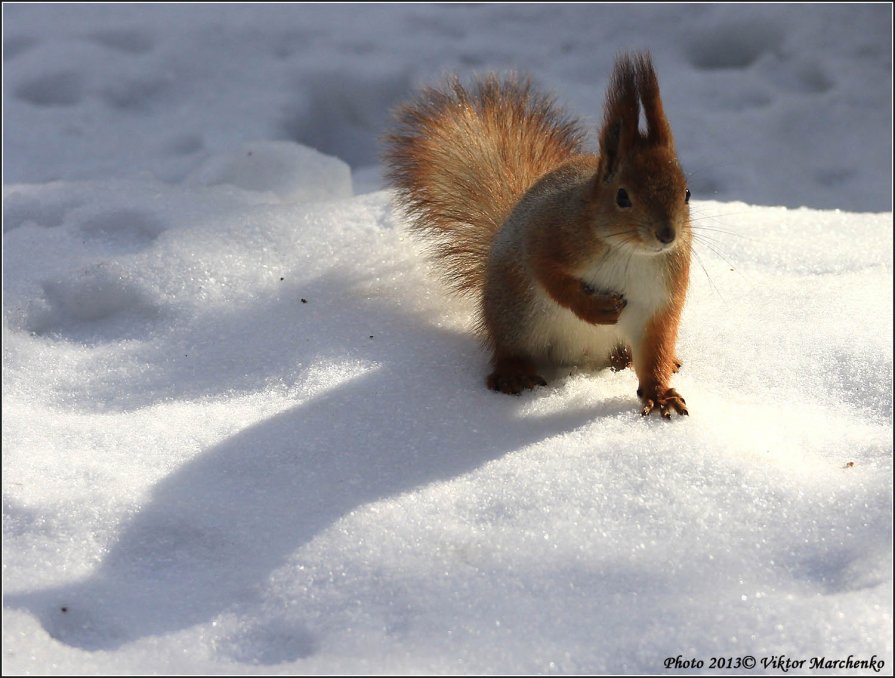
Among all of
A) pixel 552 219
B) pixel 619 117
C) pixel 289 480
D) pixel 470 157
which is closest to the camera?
pixel 289 480

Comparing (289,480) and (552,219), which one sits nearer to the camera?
(289,480)

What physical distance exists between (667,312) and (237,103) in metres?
2.06

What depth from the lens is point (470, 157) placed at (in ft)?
8.29

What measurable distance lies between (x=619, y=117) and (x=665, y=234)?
245 mm

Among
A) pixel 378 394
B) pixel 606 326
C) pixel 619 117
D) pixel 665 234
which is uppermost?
→ pixel 619 117

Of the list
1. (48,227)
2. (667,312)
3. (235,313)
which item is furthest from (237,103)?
(667,312)

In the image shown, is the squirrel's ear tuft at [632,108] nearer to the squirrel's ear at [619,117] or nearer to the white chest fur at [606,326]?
the squirrel's ear at [619,117]

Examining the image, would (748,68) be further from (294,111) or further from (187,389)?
(187,389)

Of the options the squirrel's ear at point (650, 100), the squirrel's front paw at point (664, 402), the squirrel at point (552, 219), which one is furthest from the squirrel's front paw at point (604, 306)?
the squirrel's ear at point (650, 100)

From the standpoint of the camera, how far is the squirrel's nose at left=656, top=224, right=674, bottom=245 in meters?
1.86

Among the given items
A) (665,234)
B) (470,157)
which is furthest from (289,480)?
(470,157)

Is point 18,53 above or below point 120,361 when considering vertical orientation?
above

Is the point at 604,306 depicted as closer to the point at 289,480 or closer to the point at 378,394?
the point at 378,394

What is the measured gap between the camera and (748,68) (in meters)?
3.77
